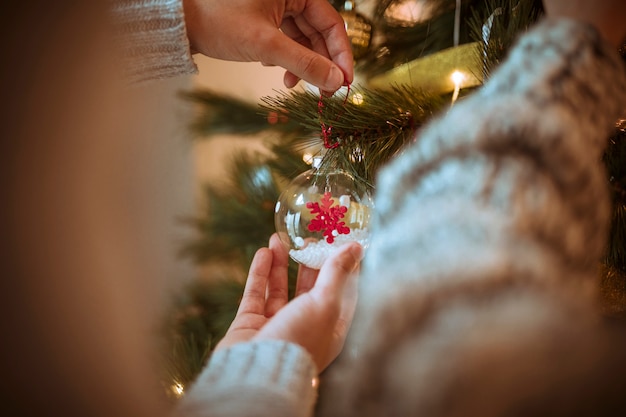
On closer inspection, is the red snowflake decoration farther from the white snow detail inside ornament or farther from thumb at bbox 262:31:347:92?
thumb at bbox 262:31:347:92

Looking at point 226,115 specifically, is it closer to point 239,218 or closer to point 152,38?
point 239,218

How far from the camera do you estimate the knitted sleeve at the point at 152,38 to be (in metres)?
0.42

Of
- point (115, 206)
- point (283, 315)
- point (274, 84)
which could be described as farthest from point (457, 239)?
point (274, 84)

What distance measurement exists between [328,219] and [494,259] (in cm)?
32

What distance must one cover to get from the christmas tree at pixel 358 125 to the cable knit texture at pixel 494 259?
0.19 meters

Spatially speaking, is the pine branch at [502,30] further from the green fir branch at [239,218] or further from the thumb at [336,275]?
the green fir branch at [239,218]

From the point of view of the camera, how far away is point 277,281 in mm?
517

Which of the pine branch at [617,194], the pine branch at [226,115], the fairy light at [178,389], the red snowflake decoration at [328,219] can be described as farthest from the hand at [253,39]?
the fairy light at [178,389]

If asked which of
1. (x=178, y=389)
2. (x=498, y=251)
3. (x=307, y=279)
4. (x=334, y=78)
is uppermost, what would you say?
Result: (x=334, y=78)

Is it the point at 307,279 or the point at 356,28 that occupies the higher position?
the point at 356,28

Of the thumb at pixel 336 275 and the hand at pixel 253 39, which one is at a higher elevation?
the hand at pixel 253 39

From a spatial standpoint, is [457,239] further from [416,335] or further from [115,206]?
[115,206]

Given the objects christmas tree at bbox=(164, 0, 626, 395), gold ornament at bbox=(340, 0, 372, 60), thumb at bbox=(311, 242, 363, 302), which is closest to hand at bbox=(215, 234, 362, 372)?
thumb at bbox=(311, 242, 363, 302)

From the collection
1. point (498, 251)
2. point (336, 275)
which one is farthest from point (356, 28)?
point (498, 251)
